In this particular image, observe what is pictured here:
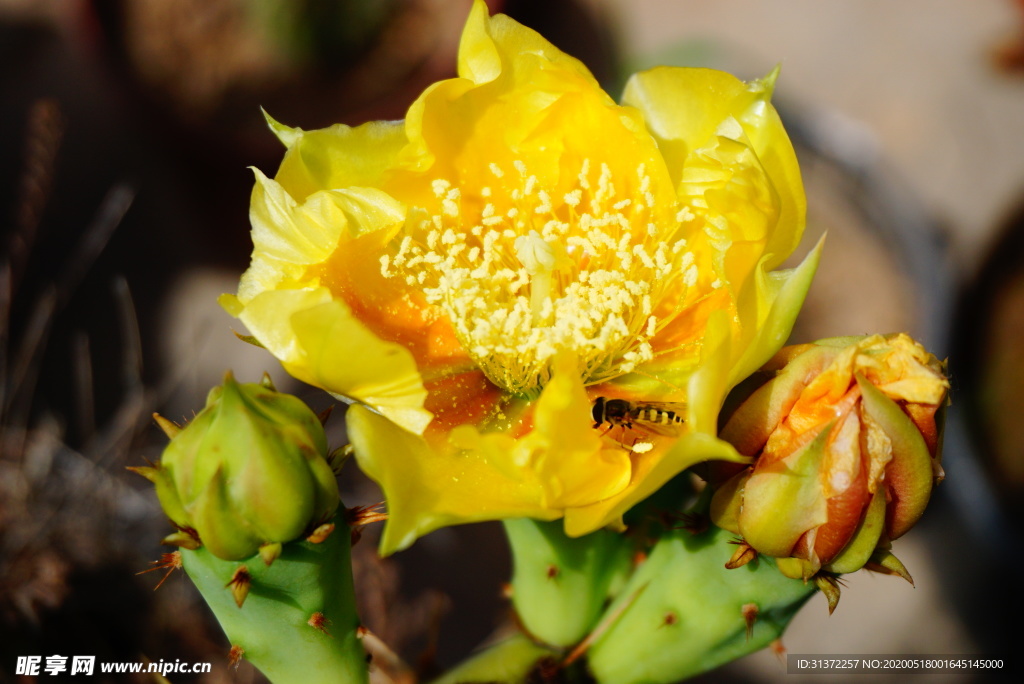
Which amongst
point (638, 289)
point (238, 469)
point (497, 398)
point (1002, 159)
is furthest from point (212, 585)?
point (1002, 159)

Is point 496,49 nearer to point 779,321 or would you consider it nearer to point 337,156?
point 337,156

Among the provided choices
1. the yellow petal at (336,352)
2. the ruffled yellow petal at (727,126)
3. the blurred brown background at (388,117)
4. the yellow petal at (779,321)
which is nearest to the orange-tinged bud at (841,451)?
the yellow petal at (779,321)

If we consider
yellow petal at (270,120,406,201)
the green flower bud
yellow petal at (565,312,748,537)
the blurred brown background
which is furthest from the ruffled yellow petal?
the blurred brown background

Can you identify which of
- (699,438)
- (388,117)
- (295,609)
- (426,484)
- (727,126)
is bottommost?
(388,117)

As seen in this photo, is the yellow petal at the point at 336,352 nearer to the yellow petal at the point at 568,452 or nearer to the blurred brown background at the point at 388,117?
the yellow petal at the point at 568,452

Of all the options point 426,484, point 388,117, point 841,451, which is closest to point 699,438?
point 841,451

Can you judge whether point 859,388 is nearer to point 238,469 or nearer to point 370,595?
point 238,469
